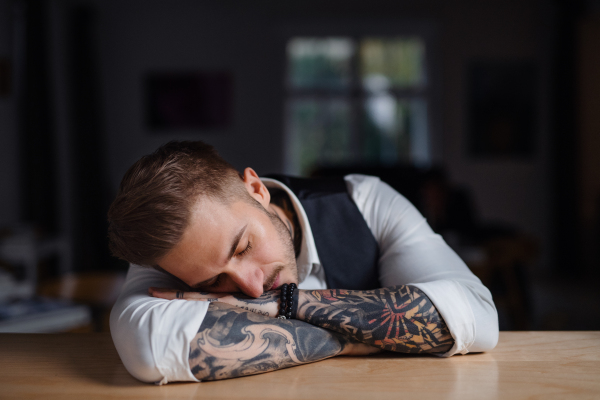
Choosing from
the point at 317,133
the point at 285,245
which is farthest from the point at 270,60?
the point at 285,245

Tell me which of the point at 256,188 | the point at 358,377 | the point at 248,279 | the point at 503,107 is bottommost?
the point at 358,377

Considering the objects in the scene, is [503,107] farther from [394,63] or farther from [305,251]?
[305,251]

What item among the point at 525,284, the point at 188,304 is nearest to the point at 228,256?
the point at 188,304

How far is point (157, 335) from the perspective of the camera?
685 millimetres

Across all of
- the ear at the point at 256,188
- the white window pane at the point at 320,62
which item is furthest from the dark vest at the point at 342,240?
the white window pane at the point at 320,62

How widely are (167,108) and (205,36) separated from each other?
3.30 ft

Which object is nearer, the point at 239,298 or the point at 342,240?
the point at 239,298

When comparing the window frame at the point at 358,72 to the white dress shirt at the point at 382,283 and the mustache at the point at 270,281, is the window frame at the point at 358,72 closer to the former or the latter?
the white dress shirt at the point at 382,283

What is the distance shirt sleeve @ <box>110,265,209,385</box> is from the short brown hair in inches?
4.2

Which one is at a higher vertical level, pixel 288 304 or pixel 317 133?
pixel 317 133

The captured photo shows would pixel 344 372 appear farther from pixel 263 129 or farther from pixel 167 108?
pixel 167 108

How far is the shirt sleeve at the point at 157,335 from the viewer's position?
67 centimetres

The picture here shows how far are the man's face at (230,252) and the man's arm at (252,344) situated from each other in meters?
0.08

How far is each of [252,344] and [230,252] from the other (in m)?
0.18
